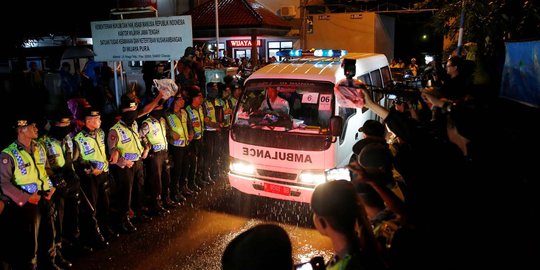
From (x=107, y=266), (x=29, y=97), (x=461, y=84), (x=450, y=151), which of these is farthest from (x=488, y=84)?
(x=29, y=97)

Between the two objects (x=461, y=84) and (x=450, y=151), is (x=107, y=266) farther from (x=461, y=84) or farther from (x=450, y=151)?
(x=461, y=84)

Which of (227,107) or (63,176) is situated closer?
(63,176)

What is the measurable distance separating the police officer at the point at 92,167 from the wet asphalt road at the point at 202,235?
1.26 feet

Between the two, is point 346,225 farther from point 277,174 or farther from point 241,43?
point 241,43

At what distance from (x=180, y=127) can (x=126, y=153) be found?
4.13 feet

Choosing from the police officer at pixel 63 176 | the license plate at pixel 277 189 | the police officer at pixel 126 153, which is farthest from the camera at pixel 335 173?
the police officer at pixel 63 176

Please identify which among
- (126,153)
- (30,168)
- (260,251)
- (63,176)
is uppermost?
(260,251)

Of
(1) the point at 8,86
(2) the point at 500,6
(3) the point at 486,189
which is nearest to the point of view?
(3) the point at 486,189

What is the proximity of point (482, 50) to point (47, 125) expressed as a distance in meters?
7.78

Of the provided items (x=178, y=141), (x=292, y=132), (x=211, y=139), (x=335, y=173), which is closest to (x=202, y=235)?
(x=178, y=141)

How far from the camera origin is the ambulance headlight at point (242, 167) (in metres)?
6.38

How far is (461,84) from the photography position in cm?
495

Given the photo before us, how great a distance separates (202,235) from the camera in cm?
604

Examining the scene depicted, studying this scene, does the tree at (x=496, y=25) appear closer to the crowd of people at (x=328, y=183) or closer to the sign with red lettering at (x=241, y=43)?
the crowd of people at (x=328, y=183)
